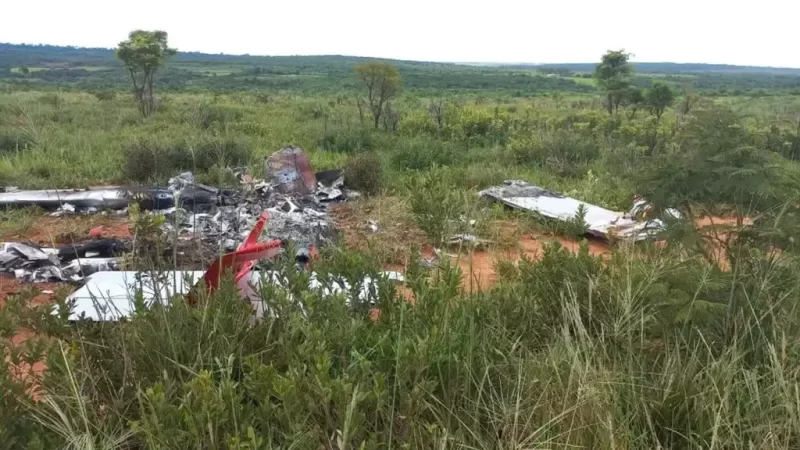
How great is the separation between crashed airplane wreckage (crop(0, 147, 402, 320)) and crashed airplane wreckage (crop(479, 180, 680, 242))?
177 centimetres

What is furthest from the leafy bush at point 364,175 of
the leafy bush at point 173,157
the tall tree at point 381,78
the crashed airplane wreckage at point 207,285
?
the tall tree at point 381,78

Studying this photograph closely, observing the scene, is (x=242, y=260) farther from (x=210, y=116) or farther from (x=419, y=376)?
(x=210, y=116)

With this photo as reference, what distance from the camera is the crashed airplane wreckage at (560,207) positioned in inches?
233

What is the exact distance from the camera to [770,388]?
2016 mm

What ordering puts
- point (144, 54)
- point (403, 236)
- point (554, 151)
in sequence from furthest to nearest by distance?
point (144, 54)
point (554, 151)
point (403, 236)

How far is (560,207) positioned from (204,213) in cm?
360

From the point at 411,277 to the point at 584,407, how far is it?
3.02ft

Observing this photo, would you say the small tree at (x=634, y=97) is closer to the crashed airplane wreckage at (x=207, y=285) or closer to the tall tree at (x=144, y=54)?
the tall tree at (x=144, y=54)

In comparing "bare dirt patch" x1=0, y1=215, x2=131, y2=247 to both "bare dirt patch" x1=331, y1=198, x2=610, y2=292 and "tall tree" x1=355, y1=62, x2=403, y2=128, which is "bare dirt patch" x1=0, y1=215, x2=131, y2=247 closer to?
"bare dirt patch" x1=331, y1=198, x2=610, y2=292

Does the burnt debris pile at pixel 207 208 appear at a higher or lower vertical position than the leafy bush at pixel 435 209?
lower

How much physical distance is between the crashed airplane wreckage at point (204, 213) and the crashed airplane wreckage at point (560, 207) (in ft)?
5.82

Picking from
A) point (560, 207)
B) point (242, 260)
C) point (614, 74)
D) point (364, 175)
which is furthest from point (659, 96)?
point (242, 260)

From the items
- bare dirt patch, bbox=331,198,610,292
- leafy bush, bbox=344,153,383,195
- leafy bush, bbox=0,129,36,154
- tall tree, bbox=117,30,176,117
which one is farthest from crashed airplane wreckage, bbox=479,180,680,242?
tall tree, bbox=117,30,176,117

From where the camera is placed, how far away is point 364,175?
748 centimetres
